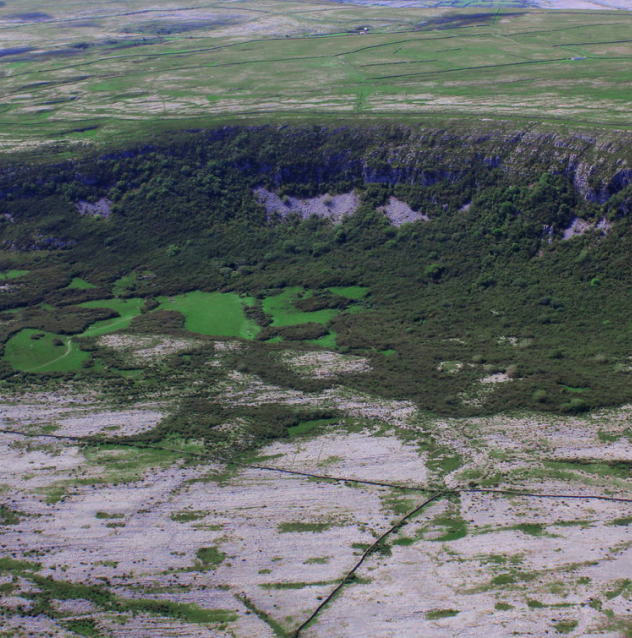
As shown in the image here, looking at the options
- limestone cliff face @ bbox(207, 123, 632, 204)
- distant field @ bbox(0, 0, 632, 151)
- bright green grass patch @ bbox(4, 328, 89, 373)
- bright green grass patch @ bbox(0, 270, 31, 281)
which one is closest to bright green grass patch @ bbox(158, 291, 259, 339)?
bright green grass patch @ bbox(4, 328, 89, 373)

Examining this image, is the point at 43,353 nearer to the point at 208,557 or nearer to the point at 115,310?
the point at 115,310

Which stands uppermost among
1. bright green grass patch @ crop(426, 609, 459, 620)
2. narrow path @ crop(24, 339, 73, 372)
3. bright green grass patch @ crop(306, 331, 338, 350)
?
narrow path @ crop(24, 339, 73, 372)

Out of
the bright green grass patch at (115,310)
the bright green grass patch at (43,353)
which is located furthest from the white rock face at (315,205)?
the bright green grass patch at (43,353)

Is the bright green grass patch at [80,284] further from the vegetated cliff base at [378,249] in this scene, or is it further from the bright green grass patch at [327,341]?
the bright green grass patch at [327,341]

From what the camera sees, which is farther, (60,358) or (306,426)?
(60,358)

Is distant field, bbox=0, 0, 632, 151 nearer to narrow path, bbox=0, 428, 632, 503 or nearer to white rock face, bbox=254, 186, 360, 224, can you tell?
white rock face, bbox=254, 186, 360, 224

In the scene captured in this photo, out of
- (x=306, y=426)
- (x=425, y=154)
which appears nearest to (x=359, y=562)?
(x=306, y=426)
